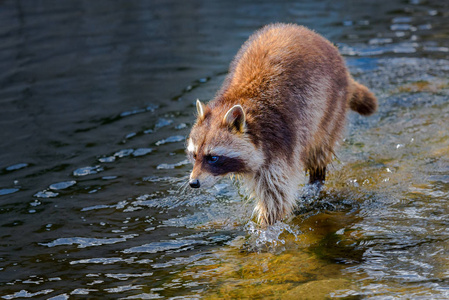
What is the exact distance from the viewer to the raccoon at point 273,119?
402 cm

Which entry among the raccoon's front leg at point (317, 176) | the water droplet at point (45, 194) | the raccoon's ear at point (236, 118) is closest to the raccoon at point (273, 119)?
the raccoon's ear at point (236, 118)

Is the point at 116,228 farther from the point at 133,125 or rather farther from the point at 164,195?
the point at 133,125

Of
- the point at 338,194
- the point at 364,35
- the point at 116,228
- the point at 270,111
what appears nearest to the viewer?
the point at 270,111

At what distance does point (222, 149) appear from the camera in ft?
13.1

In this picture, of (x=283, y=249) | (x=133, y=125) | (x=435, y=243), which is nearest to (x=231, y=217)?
(x=283, y=249)

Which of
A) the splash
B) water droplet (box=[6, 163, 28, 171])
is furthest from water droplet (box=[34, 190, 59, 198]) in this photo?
the splash

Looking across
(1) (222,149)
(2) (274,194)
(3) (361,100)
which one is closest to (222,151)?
(1) (222,149)

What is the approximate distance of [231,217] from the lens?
4.75 meters

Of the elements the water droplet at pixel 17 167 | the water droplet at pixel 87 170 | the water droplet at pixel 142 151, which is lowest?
the water droplet at pixel 87 170

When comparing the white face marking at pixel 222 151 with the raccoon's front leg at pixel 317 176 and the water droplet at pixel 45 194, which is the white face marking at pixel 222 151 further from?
the water droplet at pixel 45 194

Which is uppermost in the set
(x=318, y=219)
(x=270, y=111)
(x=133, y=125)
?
(x=270, y=111)

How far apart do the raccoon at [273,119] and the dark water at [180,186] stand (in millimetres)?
439

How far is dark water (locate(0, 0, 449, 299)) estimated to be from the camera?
3.78 m

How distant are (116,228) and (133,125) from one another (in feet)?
7.37
